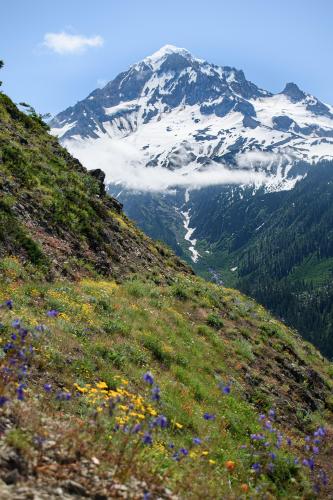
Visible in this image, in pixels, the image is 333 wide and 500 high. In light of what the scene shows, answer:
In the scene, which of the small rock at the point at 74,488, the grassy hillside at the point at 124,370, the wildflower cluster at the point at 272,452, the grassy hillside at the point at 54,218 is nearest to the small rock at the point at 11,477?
the grassy hillside at the point at 124,370

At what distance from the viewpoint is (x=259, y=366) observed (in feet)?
74.0

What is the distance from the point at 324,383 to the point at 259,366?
18.6ft

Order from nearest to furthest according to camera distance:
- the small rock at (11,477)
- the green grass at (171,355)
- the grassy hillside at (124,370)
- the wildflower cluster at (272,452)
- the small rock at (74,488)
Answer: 1. the small rock at (11,477)
2. the small rock at (74,488)
3. the grassy hillside at (124,370)
4. the wildflower cluster at (272,452)
5. the green grass at (171,355)

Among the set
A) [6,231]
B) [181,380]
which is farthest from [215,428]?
[6,231]

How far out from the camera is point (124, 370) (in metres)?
14.1

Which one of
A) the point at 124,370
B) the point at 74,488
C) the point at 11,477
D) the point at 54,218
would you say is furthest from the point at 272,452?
the point at 54,218

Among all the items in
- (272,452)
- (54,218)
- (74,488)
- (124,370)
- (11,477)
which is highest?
(54,218)

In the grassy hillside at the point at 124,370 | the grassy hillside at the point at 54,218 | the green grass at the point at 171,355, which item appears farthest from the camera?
the grassy hillside at the point at 54,218

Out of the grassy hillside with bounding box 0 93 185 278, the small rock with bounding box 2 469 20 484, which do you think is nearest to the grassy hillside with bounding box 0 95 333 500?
the small rock with bounding box 2 469 20 484

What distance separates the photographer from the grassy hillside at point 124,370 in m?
7.42

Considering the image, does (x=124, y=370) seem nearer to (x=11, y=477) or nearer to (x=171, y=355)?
(x=171, y=355)

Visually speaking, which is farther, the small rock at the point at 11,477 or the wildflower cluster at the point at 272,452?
the wildflower cluster at the point at 272,452

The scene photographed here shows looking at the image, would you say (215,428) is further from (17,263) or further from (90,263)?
(90,263)

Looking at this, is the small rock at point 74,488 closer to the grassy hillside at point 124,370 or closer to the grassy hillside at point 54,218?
the grassy hillside at point 124,370
